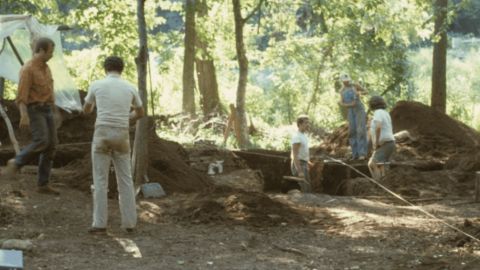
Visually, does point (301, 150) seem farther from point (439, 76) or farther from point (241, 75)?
point (439, 76)

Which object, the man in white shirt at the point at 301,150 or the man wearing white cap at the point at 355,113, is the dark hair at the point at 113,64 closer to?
the man in white shirt at the point at 301,150

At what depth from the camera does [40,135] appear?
8.45 m

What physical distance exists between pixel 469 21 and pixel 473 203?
72.1 m

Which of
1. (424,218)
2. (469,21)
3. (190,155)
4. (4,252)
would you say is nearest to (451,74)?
(469,21)

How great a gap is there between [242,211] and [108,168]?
1989 millimetres

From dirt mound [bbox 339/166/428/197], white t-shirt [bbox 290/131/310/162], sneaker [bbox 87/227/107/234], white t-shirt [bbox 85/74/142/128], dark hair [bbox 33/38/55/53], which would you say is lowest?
dirt mound [bbox 339/166/428/197]

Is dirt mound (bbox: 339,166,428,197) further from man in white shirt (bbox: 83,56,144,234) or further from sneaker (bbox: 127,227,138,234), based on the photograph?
man in white shirt (bbox: 83,56,144,234)

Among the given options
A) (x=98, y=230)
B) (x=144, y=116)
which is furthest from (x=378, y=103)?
(x=98, y=230)

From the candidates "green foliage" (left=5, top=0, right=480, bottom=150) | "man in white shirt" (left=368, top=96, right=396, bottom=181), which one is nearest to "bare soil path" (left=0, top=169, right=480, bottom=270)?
"man in white shirt" (left=368, top=96, right=396, bottom=181)

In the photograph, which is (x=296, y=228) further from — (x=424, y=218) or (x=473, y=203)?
(x=473, y=203)

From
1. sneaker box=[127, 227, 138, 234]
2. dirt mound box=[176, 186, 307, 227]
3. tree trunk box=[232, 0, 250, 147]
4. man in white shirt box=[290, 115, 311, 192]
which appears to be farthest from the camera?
tree trunk box=[232, 0, 250, 147]

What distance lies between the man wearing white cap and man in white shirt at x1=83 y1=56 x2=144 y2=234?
8207mm

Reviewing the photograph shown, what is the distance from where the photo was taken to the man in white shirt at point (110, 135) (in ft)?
23.2

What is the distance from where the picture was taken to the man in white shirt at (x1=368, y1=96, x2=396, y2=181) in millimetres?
11719
